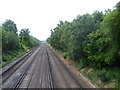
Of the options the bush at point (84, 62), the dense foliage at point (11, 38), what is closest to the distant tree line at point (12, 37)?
the dense foliage at point (11, 38)

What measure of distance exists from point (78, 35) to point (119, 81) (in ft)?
32.1

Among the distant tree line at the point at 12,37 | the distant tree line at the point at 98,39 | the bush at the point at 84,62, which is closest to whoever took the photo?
the distant tree line at the point at 98,39

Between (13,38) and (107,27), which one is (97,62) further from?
(13,38)

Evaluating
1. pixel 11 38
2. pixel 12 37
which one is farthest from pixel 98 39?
pixel 12 37

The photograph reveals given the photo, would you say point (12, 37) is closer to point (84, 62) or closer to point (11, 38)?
point (11, 38)

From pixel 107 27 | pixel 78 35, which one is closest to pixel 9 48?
pixel 78 35

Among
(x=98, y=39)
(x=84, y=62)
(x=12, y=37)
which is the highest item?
(x=12, y=37)

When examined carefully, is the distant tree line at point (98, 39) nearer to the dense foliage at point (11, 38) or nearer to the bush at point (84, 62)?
the bush at point (84, 62)

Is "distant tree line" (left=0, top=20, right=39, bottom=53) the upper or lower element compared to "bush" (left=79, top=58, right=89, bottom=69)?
upper

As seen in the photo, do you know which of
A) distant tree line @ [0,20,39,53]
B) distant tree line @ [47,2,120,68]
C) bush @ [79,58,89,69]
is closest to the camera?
distant tree line @ [47,2,120,68]

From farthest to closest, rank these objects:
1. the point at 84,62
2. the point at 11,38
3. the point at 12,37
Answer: the point at 12,37, the point at 11,38, the point at 84,62

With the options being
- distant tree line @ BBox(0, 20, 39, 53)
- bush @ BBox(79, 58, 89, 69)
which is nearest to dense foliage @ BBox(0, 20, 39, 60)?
distant tree line @ BBox(0, 20, 39, 53)

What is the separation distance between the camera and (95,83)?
1447 centimetres

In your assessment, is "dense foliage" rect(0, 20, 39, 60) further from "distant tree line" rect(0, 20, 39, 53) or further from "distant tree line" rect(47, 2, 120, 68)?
"distant tree line" rect(47, 2, 120, 68)
